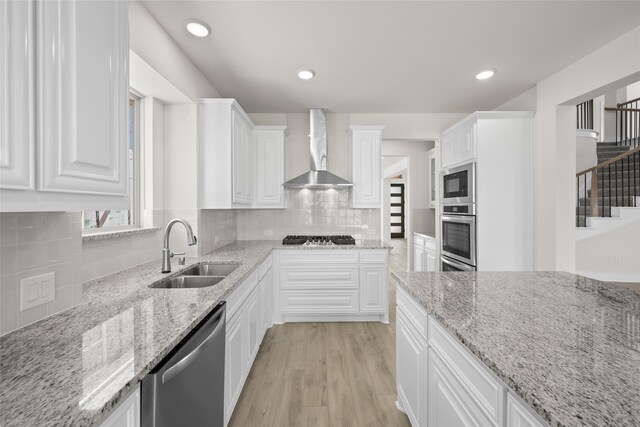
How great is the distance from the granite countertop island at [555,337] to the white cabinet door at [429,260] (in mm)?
2488

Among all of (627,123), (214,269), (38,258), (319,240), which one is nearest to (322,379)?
(214,269)

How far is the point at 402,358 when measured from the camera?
5.67 feet

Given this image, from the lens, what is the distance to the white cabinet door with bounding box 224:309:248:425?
1608 millimetres

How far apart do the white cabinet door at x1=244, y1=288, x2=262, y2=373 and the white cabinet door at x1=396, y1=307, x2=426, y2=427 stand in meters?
1.06

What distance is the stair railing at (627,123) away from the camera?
5828 mm

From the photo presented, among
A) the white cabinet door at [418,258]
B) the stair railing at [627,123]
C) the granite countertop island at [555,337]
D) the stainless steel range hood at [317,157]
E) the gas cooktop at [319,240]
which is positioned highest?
the stair railing at [627,123]

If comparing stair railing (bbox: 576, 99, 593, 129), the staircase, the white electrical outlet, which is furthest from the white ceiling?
stair railing (bbox: 576, 99, 593, 129)

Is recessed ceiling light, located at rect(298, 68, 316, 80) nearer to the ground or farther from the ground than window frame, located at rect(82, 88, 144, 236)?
farther from the ground

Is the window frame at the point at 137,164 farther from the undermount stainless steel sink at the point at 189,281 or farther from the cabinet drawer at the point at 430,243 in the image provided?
the cabinet drawer at the point at 430,243

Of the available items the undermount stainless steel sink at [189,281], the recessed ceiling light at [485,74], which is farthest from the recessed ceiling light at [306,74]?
the undermount stainless steel sink at [189,281]

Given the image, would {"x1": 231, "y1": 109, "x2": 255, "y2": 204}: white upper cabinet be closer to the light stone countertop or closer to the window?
the window

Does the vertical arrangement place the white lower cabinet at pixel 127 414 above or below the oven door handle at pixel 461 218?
below

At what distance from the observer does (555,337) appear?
91 centimetres

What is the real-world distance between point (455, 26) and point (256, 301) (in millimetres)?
2601
